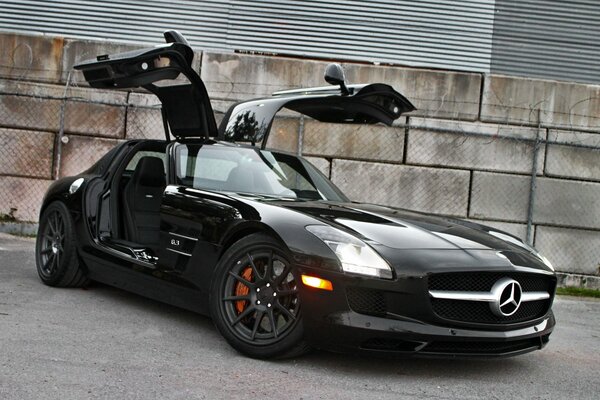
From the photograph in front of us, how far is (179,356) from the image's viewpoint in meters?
3.93

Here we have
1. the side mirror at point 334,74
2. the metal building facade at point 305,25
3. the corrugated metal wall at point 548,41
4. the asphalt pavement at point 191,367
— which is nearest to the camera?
the asphalt pavement at point 191,367

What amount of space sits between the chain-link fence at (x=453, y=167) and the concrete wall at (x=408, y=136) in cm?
1

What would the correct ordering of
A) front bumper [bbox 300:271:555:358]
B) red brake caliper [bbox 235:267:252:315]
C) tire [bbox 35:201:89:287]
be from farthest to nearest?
tire [bbox 35:201:89:287]
red brake caliper [bbox 235:267:252:315]
front bumper [bbox 300:271:555:358]

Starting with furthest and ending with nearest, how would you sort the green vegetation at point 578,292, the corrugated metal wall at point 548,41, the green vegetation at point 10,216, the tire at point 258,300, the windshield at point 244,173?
the corrugated metal wall at point 548,41 < the green vegetation at point 10,216 < the green vegetation at point 578,292 < the windshield at point 244,173 < the tire at point 258,300

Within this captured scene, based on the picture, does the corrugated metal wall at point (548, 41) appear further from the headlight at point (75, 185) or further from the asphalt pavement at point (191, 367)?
the headlight at point (75, 185)

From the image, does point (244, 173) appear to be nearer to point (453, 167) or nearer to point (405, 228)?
point (405, 228)

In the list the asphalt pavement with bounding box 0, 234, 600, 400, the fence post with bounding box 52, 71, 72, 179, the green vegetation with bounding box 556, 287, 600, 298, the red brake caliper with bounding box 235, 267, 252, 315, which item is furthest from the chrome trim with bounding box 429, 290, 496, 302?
the fence post with bounding box 52, 71, 72, 179

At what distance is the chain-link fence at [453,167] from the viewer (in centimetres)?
915

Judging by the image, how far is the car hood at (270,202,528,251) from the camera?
3834 millimetres

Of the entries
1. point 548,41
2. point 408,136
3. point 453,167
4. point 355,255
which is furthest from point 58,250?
point 548,41

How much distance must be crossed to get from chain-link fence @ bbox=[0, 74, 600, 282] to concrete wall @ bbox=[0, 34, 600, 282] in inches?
0.5

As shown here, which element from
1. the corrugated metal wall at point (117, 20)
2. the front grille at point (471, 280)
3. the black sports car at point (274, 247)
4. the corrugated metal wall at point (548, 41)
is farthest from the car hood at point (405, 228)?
the corrugated metal wall at point (548, 41)

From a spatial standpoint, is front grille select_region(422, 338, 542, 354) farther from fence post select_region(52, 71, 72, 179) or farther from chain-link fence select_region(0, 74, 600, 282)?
fence post select_region(52, 71, 72, 179)

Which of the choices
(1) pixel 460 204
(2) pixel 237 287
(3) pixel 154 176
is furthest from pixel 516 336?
(1) pixel 460 204
